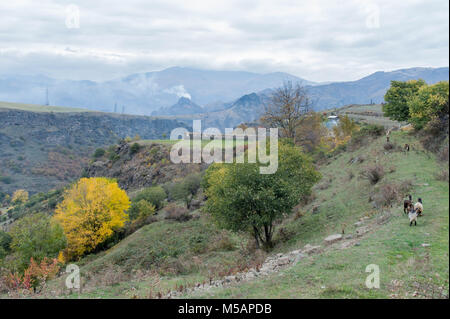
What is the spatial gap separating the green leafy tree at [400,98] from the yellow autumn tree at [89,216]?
100 feet

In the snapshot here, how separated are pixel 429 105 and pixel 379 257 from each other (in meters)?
17.8

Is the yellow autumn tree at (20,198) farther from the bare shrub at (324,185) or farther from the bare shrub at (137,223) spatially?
the bare shrub at (324,185)

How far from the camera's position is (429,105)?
22797mm

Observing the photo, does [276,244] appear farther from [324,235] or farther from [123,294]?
[123,294]

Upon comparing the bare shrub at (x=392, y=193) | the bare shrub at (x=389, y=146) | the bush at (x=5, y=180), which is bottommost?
the bush at (x=5, y=180)

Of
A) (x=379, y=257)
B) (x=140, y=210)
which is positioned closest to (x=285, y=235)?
(x=379, y=257)

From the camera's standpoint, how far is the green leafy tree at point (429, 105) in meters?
21.3

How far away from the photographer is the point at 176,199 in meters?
45.7

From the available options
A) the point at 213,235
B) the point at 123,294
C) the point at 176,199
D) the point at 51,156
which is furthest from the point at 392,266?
the point at 51,156

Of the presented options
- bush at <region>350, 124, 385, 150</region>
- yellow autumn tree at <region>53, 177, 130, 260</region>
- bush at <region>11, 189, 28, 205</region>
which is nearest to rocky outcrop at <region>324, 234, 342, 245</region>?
bush at <region>350, 124, 385, 150</region>

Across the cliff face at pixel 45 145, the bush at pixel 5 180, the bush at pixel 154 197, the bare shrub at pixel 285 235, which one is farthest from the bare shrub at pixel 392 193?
the bush at pixel 5 180

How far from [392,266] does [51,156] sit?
6257 inches

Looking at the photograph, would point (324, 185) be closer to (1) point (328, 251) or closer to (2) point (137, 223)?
(1) point (328, 251)

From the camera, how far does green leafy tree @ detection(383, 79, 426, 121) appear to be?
32.3 meters
